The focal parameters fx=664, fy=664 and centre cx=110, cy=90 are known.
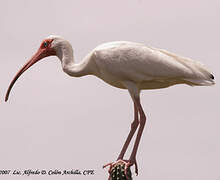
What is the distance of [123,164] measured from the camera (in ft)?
42.5

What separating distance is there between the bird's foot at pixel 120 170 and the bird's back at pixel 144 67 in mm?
1603

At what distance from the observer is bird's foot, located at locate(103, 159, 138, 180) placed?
500 inches

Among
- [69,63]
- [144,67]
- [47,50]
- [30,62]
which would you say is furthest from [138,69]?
[30,62]

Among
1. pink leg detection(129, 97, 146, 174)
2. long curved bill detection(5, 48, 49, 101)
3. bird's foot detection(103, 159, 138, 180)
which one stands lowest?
bird's foot detection(103, 159, 138, 180)

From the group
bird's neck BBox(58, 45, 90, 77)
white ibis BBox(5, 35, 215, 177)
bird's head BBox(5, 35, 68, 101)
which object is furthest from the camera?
bird's head BBox(5, 35, 68, 101)

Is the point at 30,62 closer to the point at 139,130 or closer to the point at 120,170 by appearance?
the point at 139,130

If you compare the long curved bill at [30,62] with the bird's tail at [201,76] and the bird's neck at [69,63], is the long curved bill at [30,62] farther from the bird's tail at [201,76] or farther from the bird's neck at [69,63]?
the bird's tail at [201,76]

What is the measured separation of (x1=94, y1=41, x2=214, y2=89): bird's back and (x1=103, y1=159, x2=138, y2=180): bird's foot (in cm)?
160

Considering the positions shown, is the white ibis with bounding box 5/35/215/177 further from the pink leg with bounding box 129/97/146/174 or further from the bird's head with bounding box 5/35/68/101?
the bird's head with bounding box 5/35/68/101

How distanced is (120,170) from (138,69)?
6.68 feet

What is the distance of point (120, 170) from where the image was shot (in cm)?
1280

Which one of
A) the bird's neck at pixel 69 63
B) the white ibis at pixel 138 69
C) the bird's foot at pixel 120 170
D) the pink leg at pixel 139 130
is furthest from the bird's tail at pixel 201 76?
the bird's neck at pixel 69 63

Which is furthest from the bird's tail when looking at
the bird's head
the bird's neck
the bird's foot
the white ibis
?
the bird's head

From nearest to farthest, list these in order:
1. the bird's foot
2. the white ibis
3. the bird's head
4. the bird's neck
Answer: the bird's foot
the white ibis
the bird's neck
the bird's head
